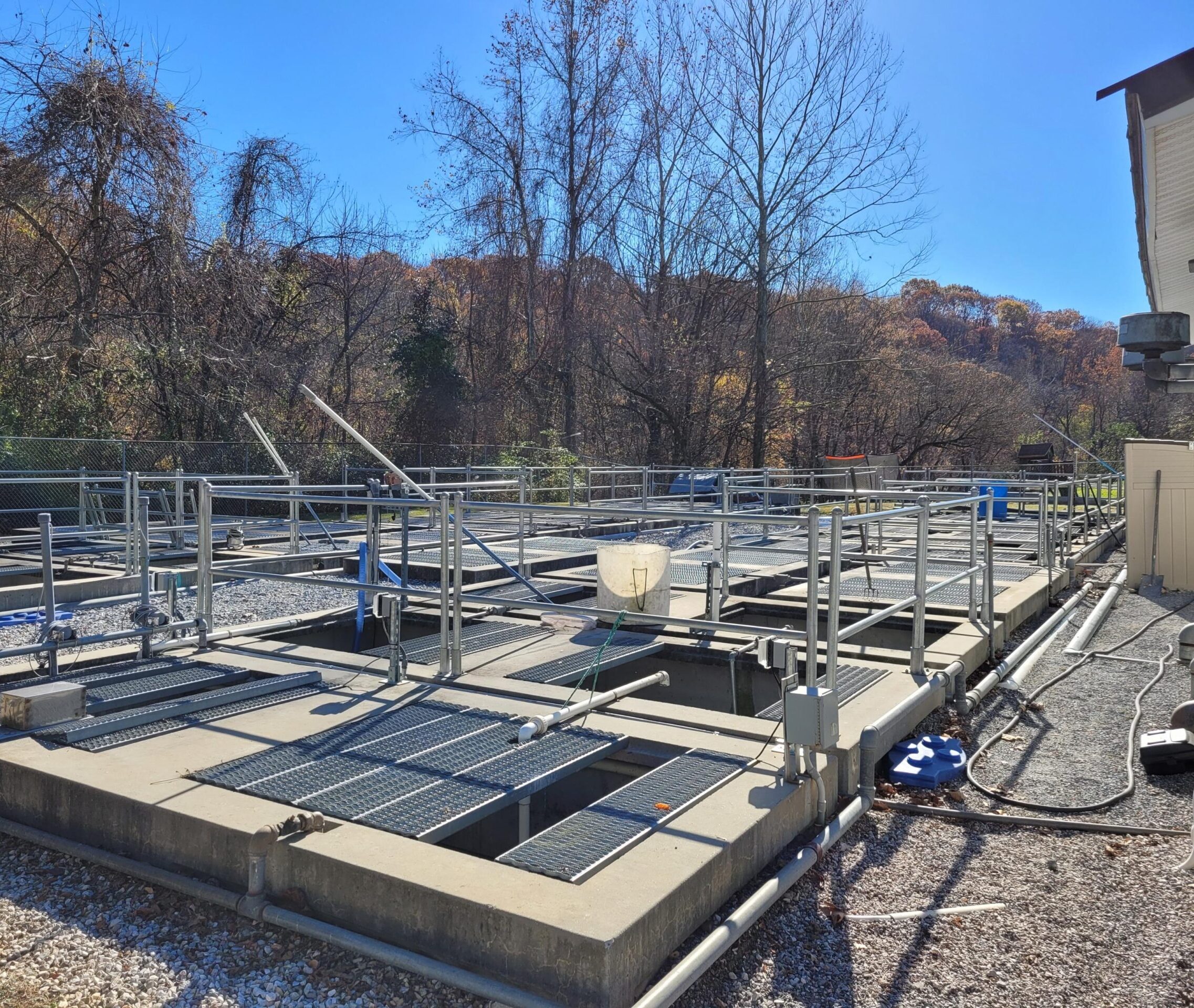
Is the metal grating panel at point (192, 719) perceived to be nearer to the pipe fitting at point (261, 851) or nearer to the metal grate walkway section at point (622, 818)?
the pipe fitting at point (261, 851)

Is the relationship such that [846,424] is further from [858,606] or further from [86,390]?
[858,606]

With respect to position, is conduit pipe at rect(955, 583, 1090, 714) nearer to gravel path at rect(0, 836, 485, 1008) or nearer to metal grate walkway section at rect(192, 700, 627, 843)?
metal grate walkway section at rect(192, 700, 627, 843)

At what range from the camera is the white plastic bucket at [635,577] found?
707 centimetres

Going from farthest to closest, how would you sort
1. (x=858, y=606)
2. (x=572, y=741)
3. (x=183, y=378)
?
(x=183, y=378), (x=858, y=606), (x=572, y=741)

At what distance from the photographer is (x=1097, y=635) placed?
8.78 m

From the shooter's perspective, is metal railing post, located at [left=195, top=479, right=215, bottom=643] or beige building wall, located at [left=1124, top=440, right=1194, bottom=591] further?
beige building wall, located at [left=1124, top=440, right=1194, bottom=591]

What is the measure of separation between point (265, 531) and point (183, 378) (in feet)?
23.9

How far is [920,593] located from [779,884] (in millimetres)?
3019

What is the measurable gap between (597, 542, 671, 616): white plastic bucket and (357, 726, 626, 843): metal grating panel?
8.58ft

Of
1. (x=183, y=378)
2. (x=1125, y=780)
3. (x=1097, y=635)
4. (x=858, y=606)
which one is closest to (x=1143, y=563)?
(x=1097, y=635)

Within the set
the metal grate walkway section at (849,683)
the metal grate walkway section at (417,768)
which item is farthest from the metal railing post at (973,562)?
the metal grate walkway section at (417,768)

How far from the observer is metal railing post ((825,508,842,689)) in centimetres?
434

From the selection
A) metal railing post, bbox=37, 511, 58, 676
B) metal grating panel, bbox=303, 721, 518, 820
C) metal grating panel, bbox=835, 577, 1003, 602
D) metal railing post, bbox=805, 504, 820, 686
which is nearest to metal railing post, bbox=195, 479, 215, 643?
metal railing post, bbox=37, 511, 58, 676

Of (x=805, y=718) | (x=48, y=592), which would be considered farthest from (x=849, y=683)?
(x=48, y=592)
